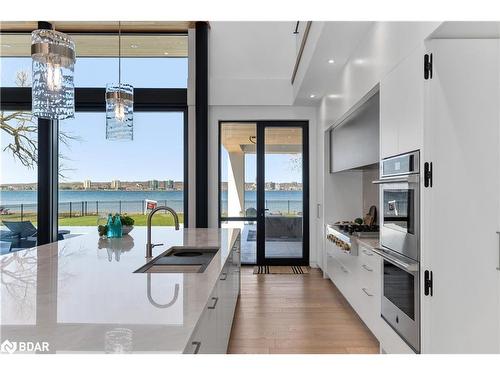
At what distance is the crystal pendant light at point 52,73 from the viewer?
2193 millimetres

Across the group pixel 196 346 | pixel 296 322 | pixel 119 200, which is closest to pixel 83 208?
pixel 119 200

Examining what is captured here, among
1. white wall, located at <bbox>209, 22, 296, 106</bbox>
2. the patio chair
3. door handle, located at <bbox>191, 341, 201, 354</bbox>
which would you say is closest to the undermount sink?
door handle, located at <bbox>191, 341, 201, 354</bbox>

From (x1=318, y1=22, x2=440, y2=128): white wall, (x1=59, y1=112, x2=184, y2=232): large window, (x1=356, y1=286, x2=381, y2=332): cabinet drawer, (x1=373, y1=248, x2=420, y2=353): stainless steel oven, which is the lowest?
(x1=356, y1=286, x2=381, y2=332): cabinet drawer

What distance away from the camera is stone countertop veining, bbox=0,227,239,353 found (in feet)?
3.40

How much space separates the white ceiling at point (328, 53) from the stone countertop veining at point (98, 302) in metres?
2.19

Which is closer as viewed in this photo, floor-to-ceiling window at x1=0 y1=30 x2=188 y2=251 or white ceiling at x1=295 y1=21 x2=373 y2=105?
white ceiling at x1=295 y1=21 x2=373 y2=105

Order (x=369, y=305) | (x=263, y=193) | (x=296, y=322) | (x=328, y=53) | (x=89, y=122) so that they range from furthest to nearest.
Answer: (x=89, y=122), (x=263, y=193), (x=328, y=53), (x=296, y=322), (x=369, y=305)

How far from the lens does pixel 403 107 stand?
7.54 feet

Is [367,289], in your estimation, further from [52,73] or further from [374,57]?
[52,73]

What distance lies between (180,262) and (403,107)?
1754mm

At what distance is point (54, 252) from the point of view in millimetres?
2436

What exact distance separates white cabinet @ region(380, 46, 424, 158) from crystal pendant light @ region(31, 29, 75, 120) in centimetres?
213

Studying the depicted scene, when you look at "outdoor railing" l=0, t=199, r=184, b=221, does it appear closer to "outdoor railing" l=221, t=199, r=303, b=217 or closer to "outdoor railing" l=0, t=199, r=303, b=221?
"outdoor railing" l=0, t=199, r=303, b=221

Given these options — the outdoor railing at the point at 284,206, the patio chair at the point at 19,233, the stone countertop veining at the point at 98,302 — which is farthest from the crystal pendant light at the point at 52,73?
the patio chair at the point at 19,233
